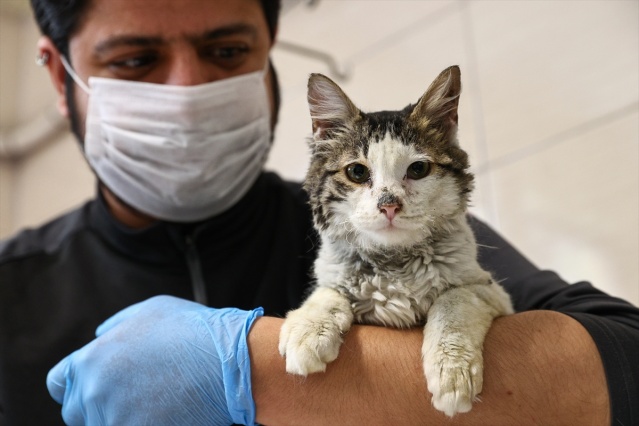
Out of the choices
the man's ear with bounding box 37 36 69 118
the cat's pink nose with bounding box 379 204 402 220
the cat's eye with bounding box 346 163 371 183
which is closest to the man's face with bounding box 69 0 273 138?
the man's ear with bounding box 37 36 69 118

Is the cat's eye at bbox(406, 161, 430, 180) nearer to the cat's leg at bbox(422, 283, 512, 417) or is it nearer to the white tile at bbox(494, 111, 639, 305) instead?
the cat's leg at bbox(422, 283, 512, 417)

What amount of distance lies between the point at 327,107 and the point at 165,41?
70cm

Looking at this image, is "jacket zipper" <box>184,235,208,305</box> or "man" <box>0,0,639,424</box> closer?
"man" <box>0,0,639,424</box>

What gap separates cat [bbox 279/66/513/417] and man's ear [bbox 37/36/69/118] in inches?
40.8

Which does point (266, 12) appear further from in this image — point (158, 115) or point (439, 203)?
point (439, 203)

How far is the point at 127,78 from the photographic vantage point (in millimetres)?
1604

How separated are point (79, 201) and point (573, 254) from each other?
3036mm

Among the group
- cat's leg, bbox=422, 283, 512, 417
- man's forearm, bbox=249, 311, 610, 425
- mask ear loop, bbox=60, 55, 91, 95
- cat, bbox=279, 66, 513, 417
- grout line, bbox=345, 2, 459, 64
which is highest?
grout line, bbox=345, 2, 459, 64

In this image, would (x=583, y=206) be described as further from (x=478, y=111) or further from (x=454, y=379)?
(x=454, y=379)

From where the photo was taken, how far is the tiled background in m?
1.74

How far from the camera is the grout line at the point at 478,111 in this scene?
2.02m

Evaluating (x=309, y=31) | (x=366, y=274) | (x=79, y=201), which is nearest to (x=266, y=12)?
(x=309, y=31)

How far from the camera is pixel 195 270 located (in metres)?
1.71

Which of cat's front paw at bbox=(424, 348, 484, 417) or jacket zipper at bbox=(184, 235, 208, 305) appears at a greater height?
jacket zipper at bbox=(184, 235, 208, 305)
